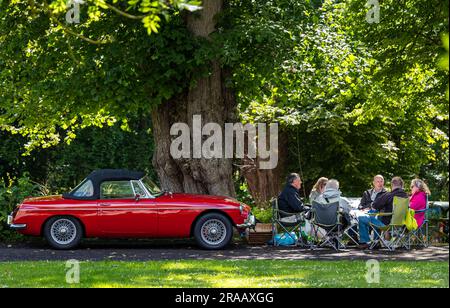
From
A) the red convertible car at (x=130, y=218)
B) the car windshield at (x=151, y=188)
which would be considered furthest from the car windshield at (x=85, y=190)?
the car windshield at (x=151, y=188)

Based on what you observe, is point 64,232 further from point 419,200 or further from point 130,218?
point 419,200

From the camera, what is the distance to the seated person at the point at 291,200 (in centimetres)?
1852

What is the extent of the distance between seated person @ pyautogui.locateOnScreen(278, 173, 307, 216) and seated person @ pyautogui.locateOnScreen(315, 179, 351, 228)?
640 millimetres

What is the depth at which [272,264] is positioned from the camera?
596 inches

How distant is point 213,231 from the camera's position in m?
18.2

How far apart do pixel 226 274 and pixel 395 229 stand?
5480 millimetres

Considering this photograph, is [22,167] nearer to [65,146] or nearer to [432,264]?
[65,146]

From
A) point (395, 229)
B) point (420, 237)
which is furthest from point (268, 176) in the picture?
point (395, 229)

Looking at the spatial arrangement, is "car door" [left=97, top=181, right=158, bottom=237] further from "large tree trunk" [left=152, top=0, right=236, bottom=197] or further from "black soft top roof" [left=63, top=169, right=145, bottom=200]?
"large tree trunk" [left=152, top=0, right=236, bottom=197]

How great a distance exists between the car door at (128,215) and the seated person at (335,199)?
11.1 feet

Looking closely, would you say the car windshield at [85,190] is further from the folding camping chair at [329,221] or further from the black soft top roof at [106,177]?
the folding camping chair at [329,221]

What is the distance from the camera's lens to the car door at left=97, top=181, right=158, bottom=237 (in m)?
18.2
